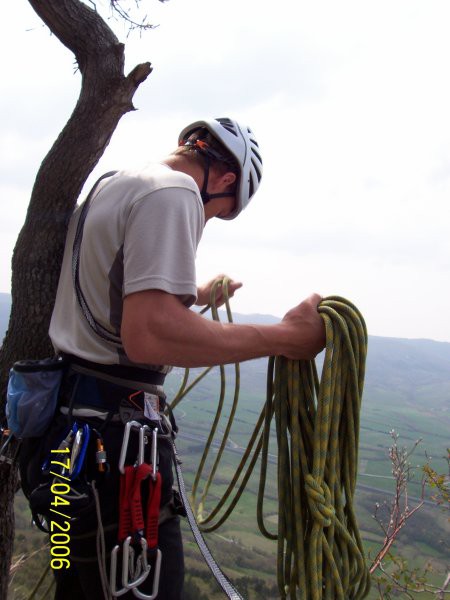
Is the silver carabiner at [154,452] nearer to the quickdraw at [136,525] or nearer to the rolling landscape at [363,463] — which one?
the quickdraw at [136,525]

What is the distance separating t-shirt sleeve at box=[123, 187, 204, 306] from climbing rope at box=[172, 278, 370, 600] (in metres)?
0.63

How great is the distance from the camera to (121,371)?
5.62 feet

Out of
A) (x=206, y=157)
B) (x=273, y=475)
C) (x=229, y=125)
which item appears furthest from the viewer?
(x=273, y=475)

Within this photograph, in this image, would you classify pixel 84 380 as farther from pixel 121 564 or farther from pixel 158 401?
pixel 121 564

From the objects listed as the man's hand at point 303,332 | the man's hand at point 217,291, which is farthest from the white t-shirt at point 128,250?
the man's hand at point 217,291

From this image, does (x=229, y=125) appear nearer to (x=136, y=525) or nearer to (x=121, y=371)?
(x=121, y=371)

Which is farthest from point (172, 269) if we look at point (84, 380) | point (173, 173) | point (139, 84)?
point (139, 84)

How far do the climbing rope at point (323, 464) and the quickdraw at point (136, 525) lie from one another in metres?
0.50

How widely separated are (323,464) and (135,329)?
86cm

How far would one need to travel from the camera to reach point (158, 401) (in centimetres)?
180

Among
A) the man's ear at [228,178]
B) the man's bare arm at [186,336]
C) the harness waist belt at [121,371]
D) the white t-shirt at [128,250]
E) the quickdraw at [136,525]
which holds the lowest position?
the quickdraw at [136,525]

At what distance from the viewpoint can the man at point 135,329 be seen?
148cm

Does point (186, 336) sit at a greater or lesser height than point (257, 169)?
lesser

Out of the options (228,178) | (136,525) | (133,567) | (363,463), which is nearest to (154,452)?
(136,525)
